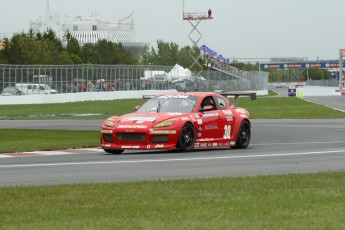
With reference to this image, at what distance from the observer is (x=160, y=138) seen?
19766mm

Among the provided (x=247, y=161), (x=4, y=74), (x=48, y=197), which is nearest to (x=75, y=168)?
(x=247, y=161)

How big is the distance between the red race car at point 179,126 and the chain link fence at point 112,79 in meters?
48.1

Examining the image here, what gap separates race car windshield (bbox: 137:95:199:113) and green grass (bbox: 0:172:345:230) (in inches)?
325

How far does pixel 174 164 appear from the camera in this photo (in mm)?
16375

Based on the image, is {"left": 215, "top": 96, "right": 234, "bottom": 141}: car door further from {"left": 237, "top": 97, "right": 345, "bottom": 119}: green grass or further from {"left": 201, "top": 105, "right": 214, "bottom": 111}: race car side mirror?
{"left": 237, "top": 97, "right": 345, "bottom": 119}: green grass

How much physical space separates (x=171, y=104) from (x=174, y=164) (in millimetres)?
4863

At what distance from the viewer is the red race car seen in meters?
19.7

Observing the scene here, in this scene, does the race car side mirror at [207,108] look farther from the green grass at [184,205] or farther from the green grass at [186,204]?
the green grass at [184,205]

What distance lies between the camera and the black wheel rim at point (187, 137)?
20.1 meters

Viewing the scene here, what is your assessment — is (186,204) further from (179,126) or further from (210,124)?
(210,124)

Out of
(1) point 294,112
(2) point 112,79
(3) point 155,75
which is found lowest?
(1) point 294,112

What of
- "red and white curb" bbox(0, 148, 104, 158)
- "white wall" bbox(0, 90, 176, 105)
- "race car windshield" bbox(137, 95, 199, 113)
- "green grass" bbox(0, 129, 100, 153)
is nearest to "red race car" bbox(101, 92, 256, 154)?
"race car windshield" bbox(137, 95, 199, 113)

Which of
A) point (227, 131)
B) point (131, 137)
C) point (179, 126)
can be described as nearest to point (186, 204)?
point (131, 137)

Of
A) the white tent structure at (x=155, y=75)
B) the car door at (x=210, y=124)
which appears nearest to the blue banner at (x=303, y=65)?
the white tent structure at (x=155, y=75)
